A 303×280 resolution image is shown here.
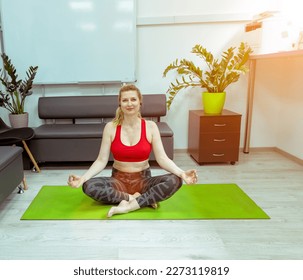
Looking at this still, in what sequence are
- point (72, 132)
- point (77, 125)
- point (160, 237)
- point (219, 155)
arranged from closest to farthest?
point (160, 237)
point (72, 132)
point (219, 155)
point (77, 125)

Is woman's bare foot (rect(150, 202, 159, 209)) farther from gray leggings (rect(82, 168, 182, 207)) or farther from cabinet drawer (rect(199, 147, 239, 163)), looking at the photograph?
cabinet drawer (rect(199, 147, 239, 163))

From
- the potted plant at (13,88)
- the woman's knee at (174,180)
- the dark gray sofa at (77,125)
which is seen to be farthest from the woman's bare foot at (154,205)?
the potted plant at (13,88)

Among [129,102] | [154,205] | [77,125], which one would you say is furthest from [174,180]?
[77,125]

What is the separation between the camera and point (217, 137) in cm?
311

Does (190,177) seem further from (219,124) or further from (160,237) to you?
(219,124)

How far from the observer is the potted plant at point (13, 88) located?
3174 millimetres

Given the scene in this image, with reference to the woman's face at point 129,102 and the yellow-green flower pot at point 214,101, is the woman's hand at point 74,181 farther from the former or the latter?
the yellow-green flower pot at point 214,101

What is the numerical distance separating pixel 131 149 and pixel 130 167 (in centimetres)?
15

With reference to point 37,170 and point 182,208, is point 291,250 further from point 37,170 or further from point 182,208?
point 37,170

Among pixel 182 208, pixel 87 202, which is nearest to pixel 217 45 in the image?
pixel 182 208

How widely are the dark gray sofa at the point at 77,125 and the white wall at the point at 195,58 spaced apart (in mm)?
191

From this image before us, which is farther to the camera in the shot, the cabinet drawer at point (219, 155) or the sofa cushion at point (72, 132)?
the cabinet drawer at point (219, 155)

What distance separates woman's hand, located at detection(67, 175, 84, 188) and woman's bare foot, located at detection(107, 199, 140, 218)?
0.29 m
